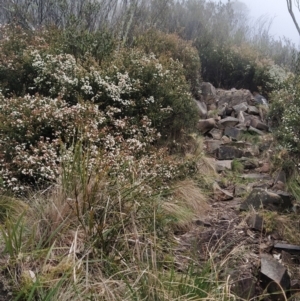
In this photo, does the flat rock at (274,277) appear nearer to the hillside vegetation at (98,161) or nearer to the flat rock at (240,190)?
the hillside vegetation at (98,161)

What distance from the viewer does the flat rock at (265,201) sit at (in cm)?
532

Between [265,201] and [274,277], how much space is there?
5.65 ft

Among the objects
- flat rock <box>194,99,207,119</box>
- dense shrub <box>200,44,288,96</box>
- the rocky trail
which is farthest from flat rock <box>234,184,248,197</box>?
dense shrub <box>200,44,288,96</box>

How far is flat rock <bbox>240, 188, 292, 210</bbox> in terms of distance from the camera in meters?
5.32

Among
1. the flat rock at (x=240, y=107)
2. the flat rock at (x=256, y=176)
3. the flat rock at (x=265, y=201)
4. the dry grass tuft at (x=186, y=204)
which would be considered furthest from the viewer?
the flat rock at (x=240, y=107)

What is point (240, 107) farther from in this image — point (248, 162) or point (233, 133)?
point (248, 162)

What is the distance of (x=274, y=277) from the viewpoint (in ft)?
12.1

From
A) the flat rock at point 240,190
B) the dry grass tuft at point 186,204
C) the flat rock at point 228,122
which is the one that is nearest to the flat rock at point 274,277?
the dry grass tuft at point 186,204

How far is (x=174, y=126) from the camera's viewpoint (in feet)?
24.1

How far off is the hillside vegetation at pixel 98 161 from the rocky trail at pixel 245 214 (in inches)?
11.1

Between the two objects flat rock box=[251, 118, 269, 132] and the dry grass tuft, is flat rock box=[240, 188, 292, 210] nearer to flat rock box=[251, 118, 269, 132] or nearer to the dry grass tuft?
the dry grass tuft

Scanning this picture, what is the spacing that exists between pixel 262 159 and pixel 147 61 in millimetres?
2902

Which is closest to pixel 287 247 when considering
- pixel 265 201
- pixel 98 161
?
pixel 265 201

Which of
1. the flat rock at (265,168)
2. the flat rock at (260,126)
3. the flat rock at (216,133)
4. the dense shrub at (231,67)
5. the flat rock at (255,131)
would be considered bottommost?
the flat rock at (216,133)
